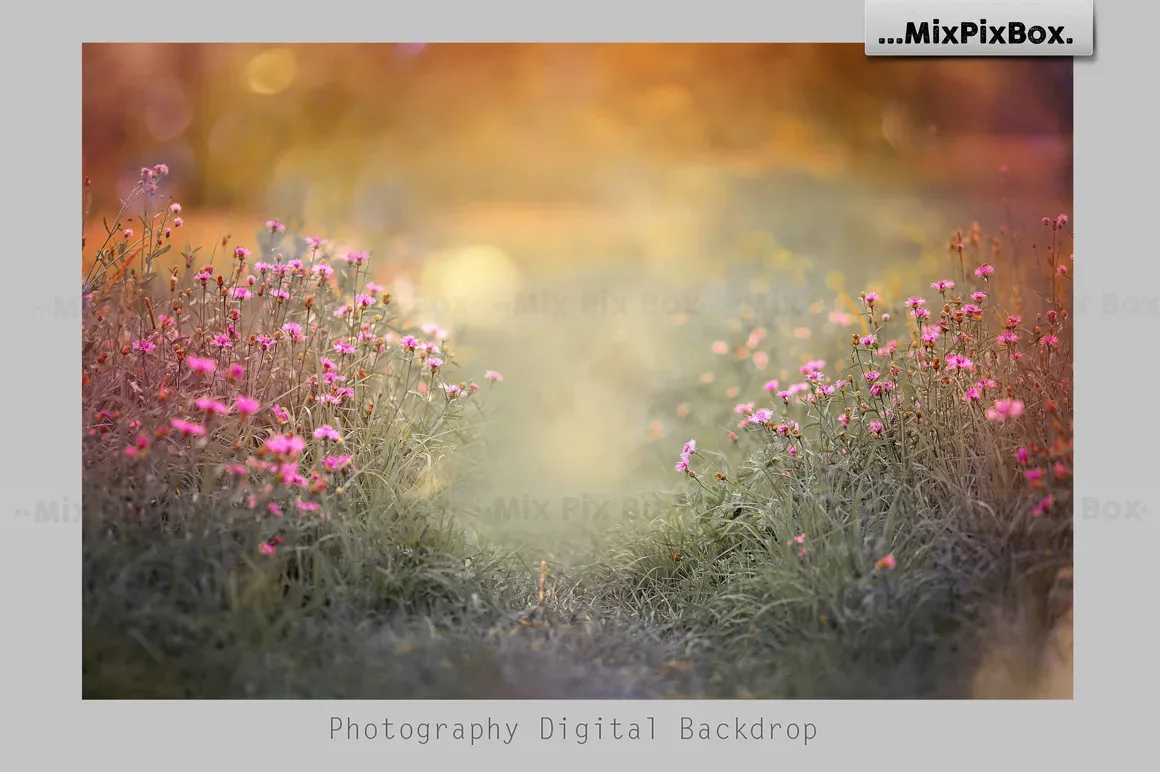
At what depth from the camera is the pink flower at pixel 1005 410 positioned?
269 cm

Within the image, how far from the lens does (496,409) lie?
388 cm

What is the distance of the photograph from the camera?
2537mm

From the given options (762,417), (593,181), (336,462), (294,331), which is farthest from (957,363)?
(294,331)

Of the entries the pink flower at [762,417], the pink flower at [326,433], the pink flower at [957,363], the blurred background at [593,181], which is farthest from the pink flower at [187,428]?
the pink flower at [957,363]

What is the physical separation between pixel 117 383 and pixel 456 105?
1710 mm

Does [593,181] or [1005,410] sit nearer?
[1005,410]

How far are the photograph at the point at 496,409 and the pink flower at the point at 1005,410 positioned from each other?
14 mm

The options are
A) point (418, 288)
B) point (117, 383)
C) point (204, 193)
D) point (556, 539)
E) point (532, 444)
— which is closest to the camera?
point (117, 383)

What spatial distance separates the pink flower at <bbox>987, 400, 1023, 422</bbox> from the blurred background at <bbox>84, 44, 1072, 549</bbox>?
2.48 feet

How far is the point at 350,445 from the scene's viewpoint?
2.91 metres

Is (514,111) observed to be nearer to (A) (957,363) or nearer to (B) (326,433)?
(B) (326,433)

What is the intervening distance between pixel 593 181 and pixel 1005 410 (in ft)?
6.92

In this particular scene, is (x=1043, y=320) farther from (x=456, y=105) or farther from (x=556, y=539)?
(x=456, y=105)

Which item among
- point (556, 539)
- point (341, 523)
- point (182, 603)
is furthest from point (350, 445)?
point (556, 539)
